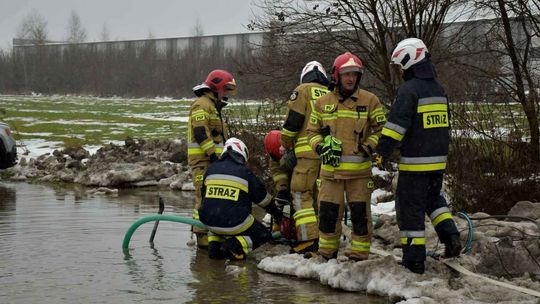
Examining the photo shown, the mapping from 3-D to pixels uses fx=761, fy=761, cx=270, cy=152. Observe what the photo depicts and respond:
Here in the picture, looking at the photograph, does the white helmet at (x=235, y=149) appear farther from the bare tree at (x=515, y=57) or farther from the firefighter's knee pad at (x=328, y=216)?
the bare tree at (x=515, y=57)

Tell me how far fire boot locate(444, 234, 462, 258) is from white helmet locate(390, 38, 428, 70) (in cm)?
165

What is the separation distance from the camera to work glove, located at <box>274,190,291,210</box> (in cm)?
905

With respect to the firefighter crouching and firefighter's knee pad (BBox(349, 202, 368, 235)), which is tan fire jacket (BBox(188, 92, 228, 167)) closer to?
the firefighter crouching

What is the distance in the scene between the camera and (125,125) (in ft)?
112

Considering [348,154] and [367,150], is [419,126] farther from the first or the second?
[348,154]

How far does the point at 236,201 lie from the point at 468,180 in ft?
12.5

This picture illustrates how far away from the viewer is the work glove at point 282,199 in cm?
905

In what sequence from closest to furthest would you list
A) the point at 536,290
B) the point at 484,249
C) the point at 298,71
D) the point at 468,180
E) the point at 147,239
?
1. the point at 536,290
2. the point at 484,249
3. the point at 147,239
4. the point at 468,180
5. the point at 298,71

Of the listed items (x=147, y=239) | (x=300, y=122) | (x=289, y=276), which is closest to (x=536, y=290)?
(x=289, y=276)

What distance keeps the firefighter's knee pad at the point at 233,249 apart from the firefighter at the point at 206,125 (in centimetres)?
81

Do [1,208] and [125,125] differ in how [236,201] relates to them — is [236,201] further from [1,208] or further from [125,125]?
[125,125]

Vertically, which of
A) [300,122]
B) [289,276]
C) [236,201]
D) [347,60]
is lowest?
[289,276]

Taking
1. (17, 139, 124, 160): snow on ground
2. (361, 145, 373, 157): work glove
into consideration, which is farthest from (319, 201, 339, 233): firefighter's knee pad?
(17, 139, 124, 160): snow on ground

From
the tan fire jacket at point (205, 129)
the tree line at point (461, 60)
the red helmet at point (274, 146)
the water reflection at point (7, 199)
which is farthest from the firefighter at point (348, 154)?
the water reflection at point (7, 199)
